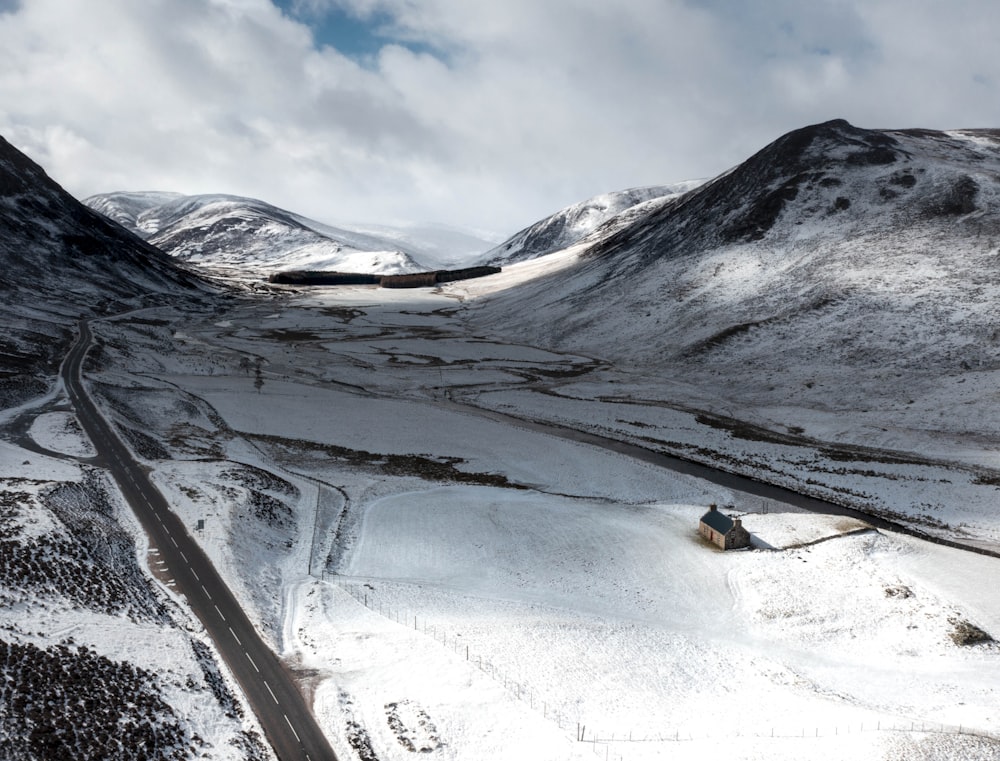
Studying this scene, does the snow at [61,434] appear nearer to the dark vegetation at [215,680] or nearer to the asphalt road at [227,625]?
the asphalt road at [227,625]

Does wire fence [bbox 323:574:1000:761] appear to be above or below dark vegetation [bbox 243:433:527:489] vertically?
below

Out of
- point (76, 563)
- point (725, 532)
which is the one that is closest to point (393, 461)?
point (76, 563)

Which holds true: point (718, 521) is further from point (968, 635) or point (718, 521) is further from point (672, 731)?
point (672, 731)

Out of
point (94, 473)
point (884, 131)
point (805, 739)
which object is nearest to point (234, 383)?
point (94, 473)

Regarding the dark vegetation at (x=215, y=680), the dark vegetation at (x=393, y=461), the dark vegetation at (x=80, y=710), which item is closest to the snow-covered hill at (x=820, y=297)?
the dark vegetation at (x=393, y=461)

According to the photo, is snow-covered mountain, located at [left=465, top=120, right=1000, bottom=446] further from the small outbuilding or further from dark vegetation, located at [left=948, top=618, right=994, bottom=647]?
dark vegetation, located at [left=948, top=618, right=994, bottom=647]

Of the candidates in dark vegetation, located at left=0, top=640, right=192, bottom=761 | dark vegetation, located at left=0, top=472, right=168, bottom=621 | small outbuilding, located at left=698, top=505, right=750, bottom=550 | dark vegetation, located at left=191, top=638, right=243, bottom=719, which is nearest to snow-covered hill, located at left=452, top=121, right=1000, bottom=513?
small outbuilding, located at left=698, top=505, right=750, bottom=550

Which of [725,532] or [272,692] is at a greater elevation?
[725,532]

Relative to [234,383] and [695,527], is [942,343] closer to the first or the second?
[695,527]
